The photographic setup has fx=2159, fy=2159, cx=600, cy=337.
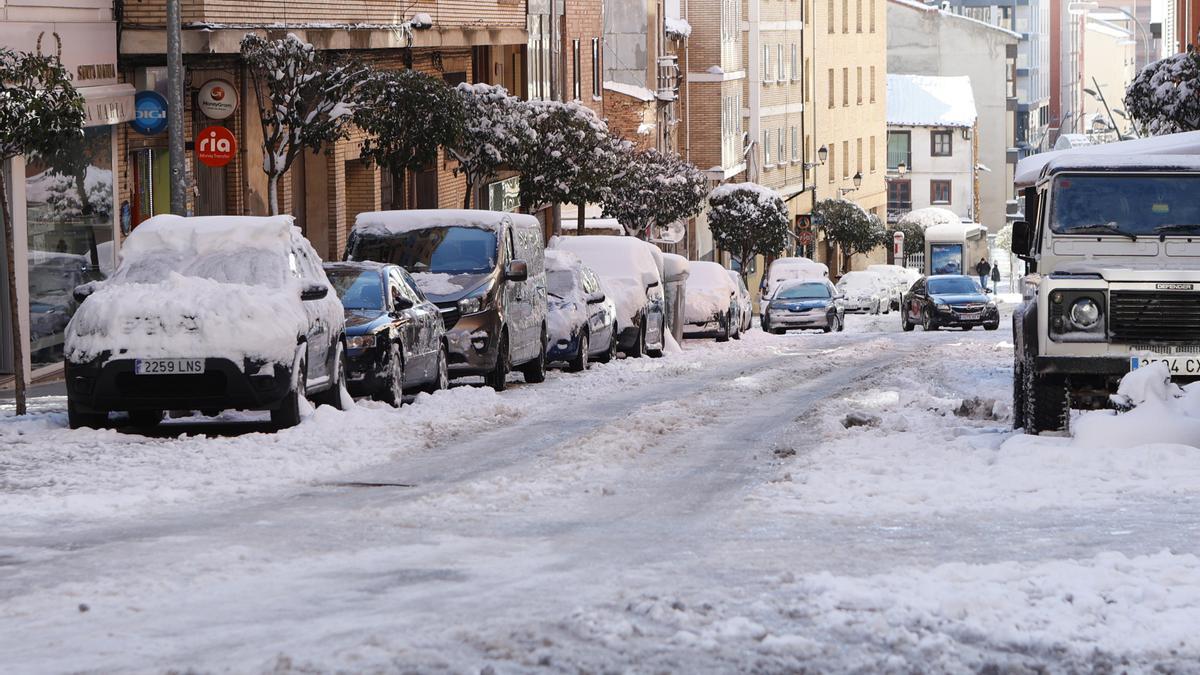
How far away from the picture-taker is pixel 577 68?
6247cm

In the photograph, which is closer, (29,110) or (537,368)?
(29,110)

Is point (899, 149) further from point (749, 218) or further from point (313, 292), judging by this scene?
point (313, 292)

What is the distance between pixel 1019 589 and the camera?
346 inches

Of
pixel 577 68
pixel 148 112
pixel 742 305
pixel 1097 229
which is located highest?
pixel 577 68

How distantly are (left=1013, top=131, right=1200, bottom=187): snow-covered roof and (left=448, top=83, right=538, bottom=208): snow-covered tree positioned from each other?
53.3 ft

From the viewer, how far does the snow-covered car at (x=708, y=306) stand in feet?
135

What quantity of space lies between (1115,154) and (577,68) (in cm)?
4658

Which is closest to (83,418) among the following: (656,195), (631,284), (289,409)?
(289,409)

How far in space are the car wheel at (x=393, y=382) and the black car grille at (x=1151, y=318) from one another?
22.1ft

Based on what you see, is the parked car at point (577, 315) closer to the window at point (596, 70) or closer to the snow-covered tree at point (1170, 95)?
the snow-covered tree at point (1170, 95)

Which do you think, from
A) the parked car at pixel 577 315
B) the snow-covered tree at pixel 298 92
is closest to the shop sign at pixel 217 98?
the snow-covered tree at pixel 298 92

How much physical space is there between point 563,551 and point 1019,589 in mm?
2200

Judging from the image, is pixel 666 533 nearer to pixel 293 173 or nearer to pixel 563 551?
pixel 563 551

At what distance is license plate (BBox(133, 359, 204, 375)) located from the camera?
51.2ft
